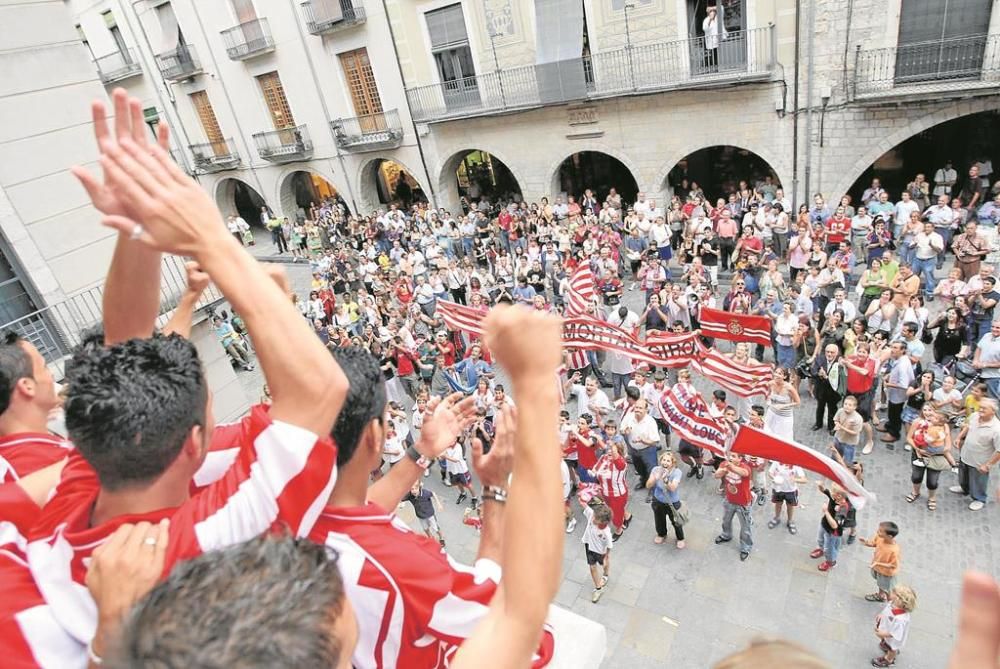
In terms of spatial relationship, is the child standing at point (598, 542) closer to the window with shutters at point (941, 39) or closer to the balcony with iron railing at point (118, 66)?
the window with shutters at point (941, 39)

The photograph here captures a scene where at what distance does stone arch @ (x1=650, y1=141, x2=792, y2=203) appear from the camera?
54.1ft

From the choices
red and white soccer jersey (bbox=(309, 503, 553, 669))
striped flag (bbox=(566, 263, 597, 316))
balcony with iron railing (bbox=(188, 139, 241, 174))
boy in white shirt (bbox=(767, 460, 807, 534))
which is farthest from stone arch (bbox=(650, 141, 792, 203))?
balcony with iron railing (bbox=(188, 139, 241, 174))

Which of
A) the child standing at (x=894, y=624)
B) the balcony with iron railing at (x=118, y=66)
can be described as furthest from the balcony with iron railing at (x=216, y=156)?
the child standing at (x=894, y=624)

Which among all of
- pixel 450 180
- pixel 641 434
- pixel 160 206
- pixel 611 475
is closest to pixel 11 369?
pixel 160 206

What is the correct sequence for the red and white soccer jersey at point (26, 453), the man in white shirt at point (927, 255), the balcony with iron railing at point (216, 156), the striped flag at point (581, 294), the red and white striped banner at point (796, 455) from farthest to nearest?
the balcony with iron railing at point (216, 156), the man in white shirt at point (927, 255), the striped flag at point (581, 294), the red and white striped banner at point (796, 455), the red and white soccer jersey at point (26, 453)

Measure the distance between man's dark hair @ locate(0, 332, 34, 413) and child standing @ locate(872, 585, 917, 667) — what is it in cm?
714

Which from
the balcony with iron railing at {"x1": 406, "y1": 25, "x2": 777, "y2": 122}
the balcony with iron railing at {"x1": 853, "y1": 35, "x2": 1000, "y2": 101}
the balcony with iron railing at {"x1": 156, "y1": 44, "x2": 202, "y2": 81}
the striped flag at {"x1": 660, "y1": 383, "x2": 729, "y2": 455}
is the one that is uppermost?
the balcony with iron railing at {"x1": 156, "y1": 44, "x2": 202, "y2": 81}

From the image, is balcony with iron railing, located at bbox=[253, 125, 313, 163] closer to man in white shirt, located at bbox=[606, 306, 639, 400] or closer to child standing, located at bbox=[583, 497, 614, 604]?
man in white shirt, located at bbox=[606, 306, 639, 400]

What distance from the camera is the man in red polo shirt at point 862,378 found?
29.6 feet

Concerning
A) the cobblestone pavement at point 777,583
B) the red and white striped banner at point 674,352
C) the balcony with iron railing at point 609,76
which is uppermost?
the balcony with iron railing at point 609,76

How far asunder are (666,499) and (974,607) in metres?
7.01

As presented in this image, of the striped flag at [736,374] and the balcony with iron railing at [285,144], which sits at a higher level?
the balcony with iron railing at [285,144]

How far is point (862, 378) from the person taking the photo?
29.8ft

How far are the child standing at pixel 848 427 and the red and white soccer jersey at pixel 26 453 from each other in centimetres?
865
